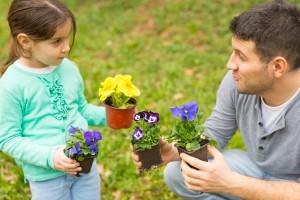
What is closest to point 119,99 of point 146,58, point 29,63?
point 29,63

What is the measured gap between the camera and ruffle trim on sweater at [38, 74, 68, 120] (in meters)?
2.73

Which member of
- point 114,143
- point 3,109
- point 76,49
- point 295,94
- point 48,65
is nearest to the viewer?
point 3,109

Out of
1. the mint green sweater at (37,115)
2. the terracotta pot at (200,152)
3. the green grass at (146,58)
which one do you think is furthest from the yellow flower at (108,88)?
the green grass at (146,58)

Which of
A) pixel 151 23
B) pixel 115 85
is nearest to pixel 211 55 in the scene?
pixel 151 23

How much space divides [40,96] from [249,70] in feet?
4.13

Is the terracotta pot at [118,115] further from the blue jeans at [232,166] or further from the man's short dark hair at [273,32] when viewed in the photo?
the man's short dark hair at [273,32]

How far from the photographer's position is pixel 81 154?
2633mm

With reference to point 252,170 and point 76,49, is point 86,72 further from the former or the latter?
point 252,170

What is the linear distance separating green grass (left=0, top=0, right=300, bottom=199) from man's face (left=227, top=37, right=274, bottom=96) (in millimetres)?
1392

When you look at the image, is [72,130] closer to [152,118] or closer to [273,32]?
[152,118]

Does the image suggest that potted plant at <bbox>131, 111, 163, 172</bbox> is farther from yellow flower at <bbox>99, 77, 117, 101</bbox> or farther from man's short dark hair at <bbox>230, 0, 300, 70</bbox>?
man's short dark hair at <bbox>230, 0, 300, 70</bbox>

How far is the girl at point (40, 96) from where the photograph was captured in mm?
2623

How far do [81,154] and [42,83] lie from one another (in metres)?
0.47

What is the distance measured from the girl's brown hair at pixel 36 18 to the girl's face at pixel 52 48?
27 millimetres
